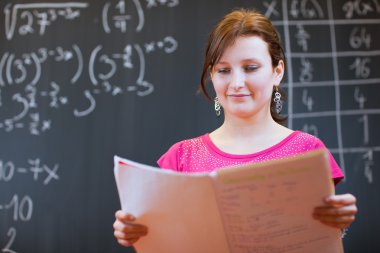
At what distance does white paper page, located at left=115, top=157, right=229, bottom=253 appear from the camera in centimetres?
78

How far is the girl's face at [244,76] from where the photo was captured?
1.04 m

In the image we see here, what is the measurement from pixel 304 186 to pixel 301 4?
147 centimetres

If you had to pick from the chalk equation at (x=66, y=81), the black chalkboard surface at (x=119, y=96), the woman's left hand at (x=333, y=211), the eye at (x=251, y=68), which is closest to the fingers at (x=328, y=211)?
the woman's left hand at (x=333, y=211)

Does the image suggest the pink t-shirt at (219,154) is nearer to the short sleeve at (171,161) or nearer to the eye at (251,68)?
the short sleeve at (171,161)

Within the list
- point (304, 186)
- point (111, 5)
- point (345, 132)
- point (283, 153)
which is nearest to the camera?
point (304, 186)

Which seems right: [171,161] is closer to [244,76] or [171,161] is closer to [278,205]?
[244,76]

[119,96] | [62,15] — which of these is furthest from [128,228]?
[62,15]

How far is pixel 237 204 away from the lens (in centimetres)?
77

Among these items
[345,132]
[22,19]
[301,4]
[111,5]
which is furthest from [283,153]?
[22,19]

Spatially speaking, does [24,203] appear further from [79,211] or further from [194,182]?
[194,182]

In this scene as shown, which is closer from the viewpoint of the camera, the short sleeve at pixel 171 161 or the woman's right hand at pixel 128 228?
the woman's right hand at pixel 128 228

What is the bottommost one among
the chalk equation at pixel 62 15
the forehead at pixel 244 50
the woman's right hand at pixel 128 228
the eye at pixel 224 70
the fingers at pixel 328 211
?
the woman's right hand at pixel 128 228

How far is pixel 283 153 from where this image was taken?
1.05m

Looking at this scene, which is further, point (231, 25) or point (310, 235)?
point (231, 25)
